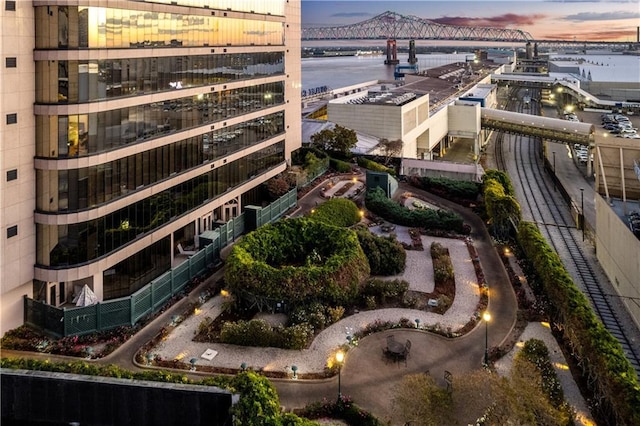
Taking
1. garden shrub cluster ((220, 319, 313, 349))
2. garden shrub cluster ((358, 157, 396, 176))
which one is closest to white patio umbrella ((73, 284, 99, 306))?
garden shrub cluster ((220, 319, 313, 349))

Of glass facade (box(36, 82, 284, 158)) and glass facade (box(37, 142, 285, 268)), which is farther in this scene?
glass facade (box(37, 142, 285, 268))

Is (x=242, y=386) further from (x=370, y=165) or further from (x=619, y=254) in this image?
(x=370, y=165)

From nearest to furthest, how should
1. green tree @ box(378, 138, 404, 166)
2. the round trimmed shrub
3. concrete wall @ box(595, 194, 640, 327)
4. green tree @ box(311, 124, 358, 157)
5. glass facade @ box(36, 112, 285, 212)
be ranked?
glass facade @ box(36, 112, 285, 212) → the round trimmed shrub → concrete wall @ box(595, 194, 640, 327) → green tree @ box(311, 124, 358, 157) → green tree @ box(378, 138, 404, 166)

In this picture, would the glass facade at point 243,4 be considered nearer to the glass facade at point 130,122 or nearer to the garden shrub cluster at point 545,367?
the glass facade at point 130,122

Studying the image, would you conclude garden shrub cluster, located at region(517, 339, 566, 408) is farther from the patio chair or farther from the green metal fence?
the green metal fence

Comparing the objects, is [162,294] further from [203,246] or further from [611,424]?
[611,424]

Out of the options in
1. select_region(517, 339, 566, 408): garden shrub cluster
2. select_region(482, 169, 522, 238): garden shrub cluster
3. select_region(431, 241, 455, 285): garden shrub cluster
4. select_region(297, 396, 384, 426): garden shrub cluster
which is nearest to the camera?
select_region(297, 396, 384, 426): garden shrub cluster

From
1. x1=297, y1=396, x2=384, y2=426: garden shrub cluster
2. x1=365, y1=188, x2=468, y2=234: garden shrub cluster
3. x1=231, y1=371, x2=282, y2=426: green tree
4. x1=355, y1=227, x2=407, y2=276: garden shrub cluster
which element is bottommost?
x1=297, y1=396, x2=384, y2=426: garden shrub cluster
